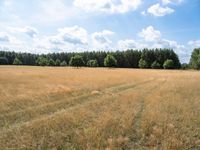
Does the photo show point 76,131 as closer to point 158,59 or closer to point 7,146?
point 7,146

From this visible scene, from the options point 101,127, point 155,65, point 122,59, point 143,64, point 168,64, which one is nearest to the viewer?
point 101,127

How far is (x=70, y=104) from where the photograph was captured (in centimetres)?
1616

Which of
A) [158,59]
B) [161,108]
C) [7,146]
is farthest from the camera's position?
[158,59]

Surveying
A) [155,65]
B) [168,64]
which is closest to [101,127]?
[168,64]

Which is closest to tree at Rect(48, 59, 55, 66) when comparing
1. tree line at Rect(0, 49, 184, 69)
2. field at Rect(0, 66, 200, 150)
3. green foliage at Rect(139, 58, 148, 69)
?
tree line at Rect(0, 49, 184, 69)

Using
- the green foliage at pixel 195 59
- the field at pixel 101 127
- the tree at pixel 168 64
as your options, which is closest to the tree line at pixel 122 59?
the tree at pixel 168 64

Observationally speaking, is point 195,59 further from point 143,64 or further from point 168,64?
point 143,64

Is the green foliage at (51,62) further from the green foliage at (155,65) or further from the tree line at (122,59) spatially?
the green foliage at (155,65)

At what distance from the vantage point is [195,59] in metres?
102

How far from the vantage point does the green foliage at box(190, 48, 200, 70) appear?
9731 cm

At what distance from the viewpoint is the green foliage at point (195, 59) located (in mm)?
97312

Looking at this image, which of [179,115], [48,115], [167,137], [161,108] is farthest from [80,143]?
[161,108]

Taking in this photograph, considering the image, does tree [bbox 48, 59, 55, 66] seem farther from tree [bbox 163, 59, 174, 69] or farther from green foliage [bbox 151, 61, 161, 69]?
tree [bbox 163, 59, 174, 69]

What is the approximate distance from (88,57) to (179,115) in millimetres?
112630
